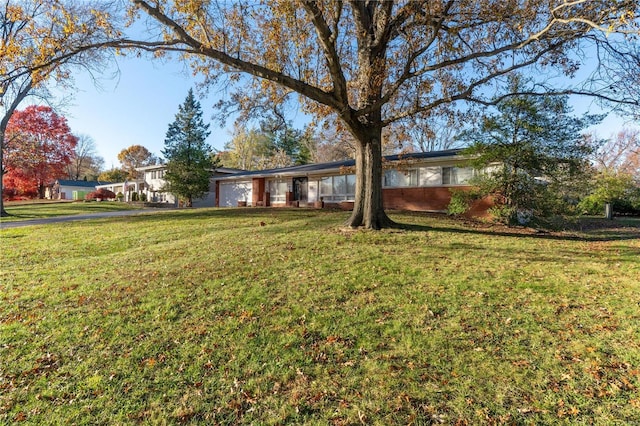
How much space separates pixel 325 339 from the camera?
3875mm

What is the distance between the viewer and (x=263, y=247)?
804cm

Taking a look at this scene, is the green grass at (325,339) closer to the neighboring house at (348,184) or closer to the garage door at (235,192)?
the neighboring house at (348,184)

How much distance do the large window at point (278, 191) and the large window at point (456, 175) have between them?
11.9m

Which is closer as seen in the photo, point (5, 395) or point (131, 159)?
point (5, 395)

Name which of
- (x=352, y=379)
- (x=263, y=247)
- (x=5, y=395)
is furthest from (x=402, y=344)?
(x=263, y=247)

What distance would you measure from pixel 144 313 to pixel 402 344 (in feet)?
11.9

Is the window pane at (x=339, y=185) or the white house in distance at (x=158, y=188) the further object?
the white house in distance at (x=158, y=188)

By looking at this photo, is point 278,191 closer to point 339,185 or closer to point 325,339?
point 339,185

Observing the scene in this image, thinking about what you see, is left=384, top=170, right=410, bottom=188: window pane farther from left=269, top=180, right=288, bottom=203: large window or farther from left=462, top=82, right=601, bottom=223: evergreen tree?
left=269, top=180, right=288, bottom=203: large window

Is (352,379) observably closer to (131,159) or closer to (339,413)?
(339,413)

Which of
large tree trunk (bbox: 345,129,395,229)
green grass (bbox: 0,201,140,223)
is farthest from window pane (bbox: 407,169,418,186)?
green grass (bbox: 0,201,140,223)

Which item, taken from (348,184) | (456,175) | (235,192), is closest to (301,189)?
(348,184)

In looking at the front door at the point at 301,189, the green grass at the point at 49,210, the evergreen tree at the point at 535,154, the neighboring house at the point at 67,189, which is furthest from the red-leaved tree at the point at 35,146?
the evergreen tree at the point at 535,154

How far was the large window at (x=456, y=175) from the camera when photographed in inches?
608
